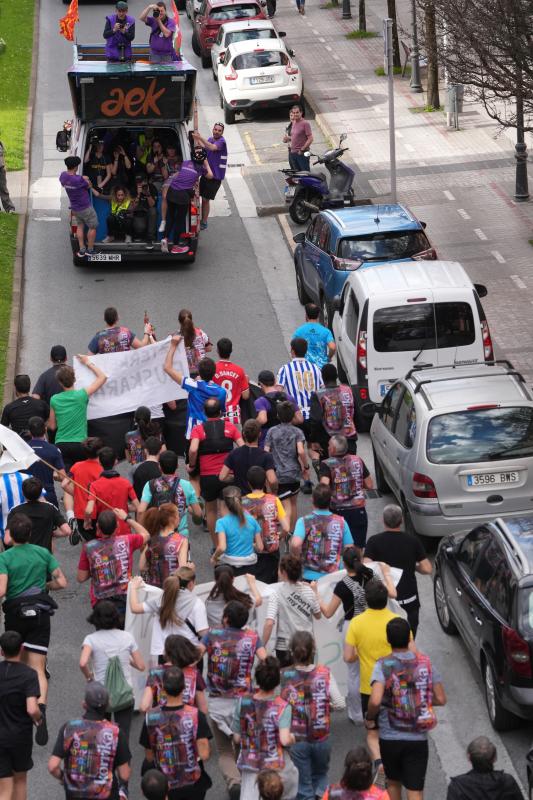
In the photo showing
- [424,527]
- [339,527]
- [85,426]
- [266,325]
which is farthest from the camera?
[266,325]

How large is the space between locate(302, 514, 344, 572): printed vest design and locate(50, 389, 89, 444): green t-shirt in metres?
3.94

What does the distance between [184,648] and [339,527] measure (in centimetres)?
256

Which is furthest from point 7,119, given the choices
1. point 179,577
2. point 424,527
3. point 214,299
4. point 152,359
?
point 179,577

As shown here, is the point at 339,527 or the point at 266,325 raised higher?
the point at 339,527

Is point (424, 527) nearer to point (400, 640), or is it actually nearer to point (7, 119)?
point (400, 640)

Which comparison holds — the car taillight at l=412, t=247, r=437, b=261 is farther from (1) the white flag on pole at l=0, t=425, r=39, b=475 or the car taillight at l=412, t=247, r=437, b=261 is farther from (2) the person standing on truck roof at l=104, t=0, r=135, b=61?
(1) the white flag on pole at l=0, t=425, r=39, b=475

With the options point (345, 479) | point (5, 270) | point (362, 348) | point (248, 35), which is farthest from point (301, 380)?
point (248, 35)

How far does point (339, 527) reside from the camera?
11703mm

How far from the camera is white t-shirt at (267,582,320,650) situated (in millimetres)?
10789

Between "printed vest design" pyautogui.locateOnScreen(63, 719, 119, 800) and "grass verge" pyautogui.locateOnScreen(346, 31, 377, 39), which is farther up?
"printed vest design" pyautogui.locateOnScreen(63, 719, 119, 800)

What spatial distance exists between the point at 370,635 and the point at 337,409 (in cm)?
479

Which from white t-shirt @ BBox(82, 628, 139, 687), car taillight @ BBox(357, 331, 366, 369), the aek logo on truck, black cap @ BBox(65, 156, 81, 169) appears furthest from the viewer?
the aek logo on truck

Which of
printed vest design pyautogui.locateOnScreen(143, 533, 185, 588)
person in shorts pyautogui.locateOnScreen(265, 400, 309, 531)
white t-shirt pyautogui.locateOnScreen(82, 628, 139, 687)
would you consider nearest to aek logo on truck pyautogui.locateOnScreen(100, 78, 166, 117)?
person in shorts pyautogui.locateOnScreen(265, 400, 309, 531)

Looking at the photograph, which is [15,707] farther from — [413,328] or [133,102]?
[133,102]
